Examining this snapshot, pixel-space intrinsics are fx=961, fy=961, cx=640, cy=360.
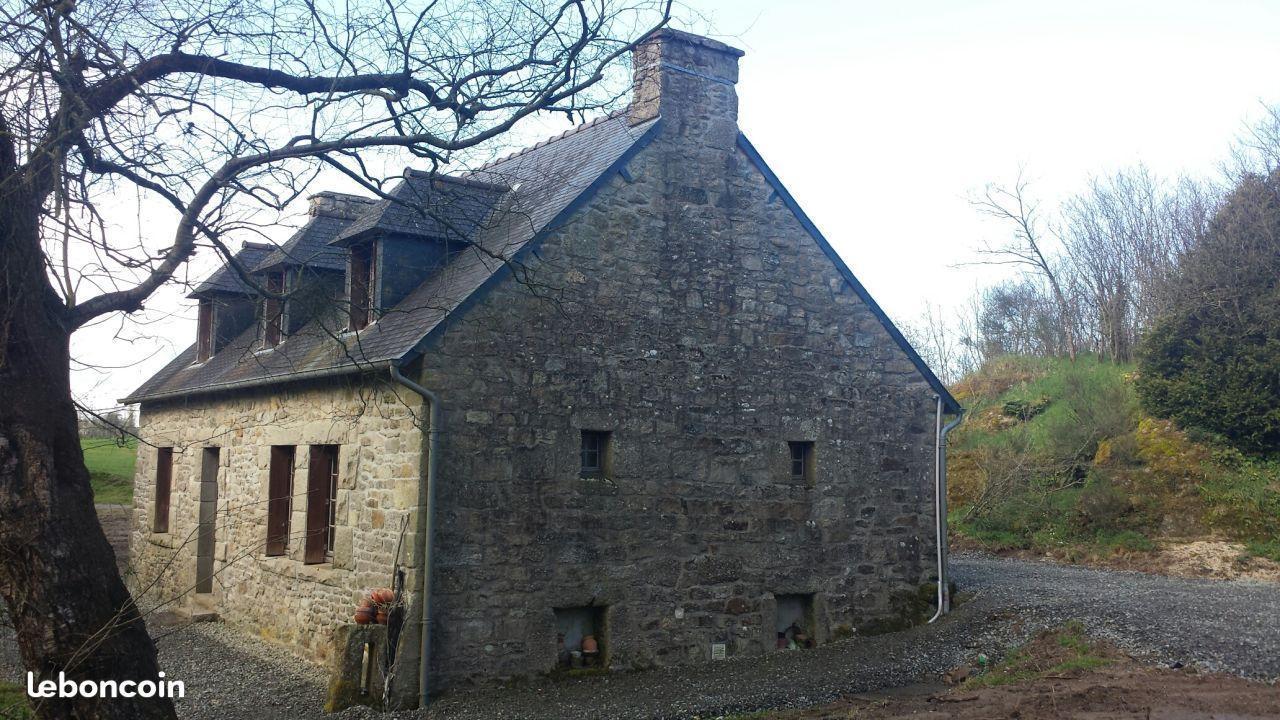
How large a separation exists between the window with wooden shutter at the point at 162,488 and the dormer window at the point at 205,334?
161 centimetres

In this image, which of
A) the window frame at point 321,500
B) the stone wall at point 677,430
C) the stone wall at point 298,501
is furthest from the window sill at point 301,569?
the stone wall at point 677,430

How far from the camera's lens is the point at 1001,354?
102 feet

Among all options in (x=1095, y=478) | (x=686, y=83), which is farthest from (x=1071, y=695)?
(x=1095, y=478)

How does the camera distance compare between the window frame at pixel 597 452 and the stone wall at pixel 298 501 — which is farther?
the window frame at pixel 597 452

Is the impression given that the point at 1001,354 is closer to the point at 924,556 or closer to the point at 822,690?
the point at 924,556

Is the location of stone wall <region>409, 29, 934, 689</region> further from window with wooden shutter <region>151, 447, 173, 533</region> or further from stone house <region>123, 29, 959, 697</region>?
window with wooden shutter <region>151, 447, 173, 533</region>

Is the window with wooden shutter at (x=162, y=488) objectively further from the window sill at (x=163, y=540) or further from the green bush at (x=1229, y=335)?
the green bush at (x=1229, y=335)

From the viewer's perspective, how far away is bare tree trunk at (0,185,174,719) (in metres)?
4.84

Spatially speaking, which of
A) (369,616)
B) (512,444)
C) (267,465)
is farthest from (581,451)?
(267,465)

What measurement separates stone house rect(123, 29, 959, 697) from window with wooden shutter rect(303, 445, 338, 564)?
0.03m

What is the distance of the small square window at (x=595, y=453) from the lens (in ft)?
32.6

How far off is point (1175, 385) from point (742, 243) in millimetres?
11353

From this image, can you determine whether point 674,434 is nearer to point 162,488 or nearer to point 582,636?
point 582,636

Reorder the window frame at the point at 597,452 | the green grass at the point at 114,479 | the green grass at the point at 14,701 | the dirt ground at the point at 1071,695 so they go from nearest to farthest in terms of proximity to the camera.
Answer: the green grass at the point at 14,701
the dirt ground at the point at 1071,695
the window frame at the point at 597,452
the green grass at the point at 114,479
